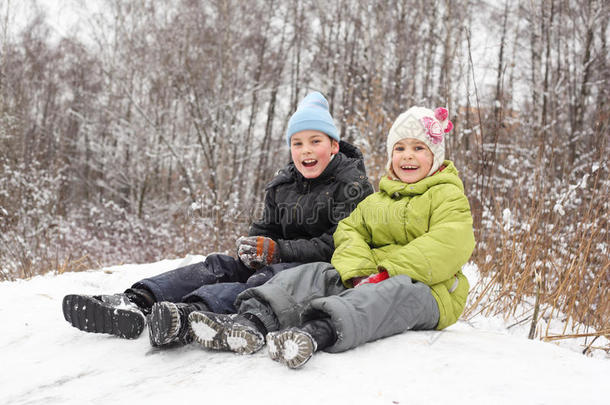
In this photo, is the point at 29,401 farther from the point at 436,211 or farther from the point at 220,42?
the point at 220,42

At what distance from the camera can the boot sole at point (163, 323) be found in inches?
70.4

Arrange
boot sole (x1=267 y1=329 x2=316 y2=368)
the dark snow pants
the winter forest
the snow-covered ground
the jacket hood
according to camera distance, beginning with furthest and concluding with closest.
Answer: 1. the winter forest
2. the jacket hood
3. the dark snow pants
4. boot sole (x1=267 y1=329 x2=316 y2=368)
5. the snow-covered ground

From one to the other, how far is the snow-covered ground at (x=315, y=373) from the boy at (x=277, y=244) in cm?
15

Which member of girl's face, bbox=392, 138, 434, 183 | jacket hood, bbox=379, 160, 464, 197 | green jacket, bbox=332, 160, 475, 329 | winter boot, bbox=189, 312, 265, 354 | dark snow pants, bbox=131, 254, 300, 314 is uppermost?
girl's face, bbox=392, 138, 434, 183

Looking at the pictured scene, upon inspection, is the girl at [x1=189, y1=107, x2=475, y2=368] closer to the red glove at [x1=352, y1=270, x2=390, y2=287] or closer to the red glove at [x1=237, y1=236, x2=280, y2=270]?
the red glove at [x1=352, y1=270, x2=390, y2=287]

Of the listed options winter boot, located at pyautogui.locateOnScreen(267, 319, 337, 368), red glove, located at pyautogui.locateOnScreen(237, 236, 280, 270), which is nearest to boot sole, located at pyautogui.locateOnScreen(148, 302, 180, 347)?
winter boot, located at pyautogui.locateOnScreen(267, 319, 337, 368)

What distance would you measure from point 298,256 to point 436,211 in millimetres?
784

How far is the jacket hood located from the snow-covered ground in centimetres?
70

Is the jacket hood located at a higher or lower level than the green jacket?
higher

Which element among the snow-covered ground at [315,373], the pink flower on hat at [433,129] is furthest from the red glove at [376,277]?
the pink flower on hat at [433,129]

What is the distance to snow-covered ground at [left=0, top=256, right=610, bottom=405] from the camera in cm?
139

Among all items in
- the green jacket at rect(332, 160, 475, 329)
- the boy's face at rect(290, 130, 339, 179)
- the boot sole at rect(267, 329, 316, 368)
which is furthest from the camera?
the boy's face at rect(290, 130, 339, 179)

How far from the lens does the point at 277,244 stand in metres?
2.51

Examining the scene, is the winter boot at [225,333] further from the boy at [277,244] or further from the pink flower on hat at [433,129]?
the pink flower on hat at [433,129]
